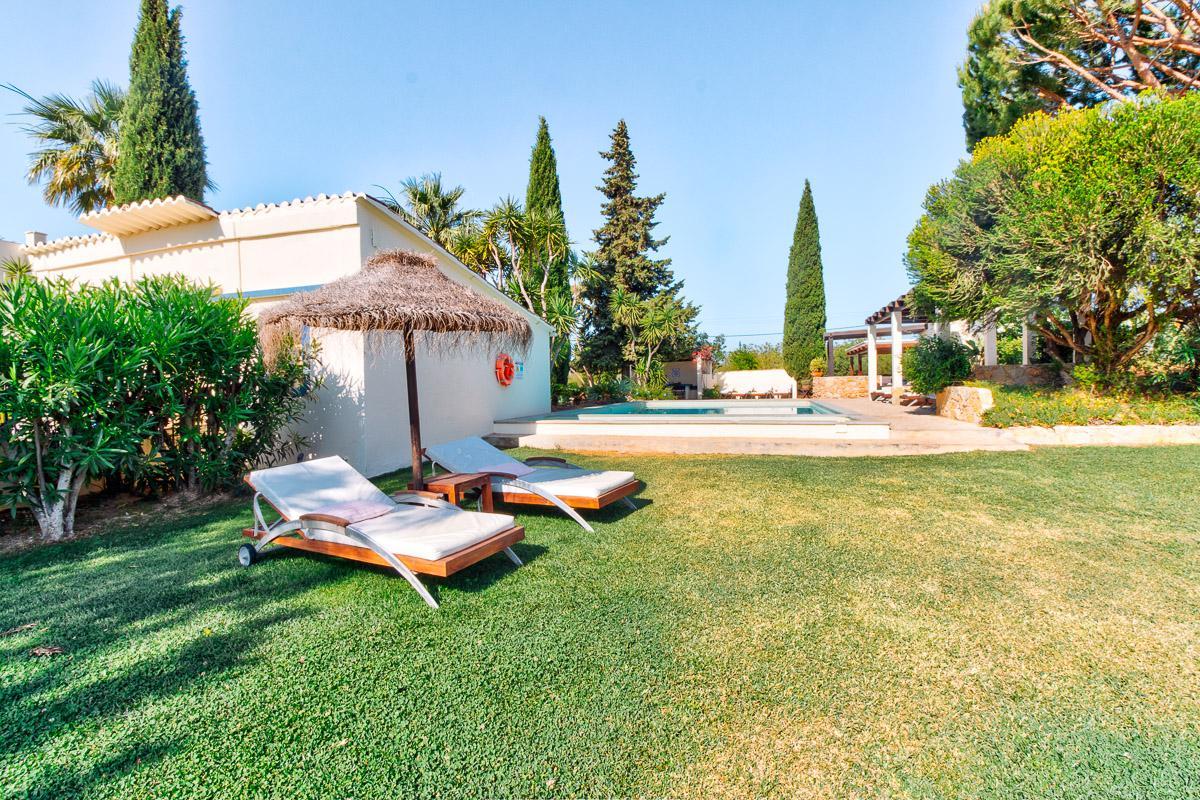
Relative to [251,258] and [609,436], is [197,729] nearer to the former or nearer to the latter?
[609,436]

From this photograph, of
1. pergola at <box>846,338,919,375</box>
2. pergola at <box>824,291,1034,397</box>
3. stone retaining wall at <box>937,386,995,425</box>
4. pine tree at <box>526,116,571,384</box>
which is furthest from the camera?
pergola at <box>846,338,919,375</box>

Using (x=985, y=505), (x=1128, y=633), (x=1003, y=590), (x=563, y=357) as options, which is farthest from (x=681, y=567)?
(x=563, y=357)

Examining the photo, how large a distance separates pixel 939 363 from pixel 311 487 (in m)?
14.4


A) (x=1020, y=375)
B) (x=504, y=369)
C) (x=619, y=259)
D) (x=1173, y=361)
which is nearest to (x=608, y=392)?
(x=619, y=259)

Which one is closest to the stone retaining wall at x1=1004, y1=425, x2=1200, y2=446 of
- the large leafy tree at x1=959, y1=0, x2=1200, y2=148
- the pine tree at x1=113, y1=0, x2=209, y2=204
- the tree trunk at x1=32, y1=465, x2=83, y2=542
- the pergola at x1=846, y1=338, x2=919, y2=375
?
the large leafy tree at x1=959, y1=0, x2=1200, y2=148

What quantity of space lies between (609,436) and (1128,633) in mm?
7547

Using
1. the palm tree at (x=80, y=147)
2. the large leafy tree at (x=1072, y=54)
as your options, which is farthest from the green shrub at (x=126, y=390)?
the large leafy tree at (x=1072, y=54)

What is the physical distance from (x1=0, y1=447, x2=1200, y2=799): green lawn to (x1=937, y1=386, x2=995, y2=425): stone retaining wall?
6005 mm

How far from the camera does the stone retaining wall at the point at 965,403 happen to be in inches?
395

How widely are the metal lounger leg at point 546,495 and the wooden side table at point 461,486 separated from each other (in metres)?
0.23

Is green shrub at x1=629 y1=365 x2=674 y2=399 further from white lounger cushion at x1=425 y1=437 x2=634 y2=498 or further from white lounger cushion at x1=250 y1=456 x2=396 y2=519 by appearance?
white lounger cushion at x1=250 y1=456 x2=396 y2=519

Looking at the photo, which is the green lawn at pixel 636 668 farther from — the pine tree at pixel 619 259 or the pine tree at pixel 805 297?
the pine tree at pixel 805 297

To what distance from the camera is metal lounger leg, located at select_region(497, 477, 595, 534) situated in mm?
4949

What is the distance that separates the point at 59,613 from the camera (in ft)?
11.2
